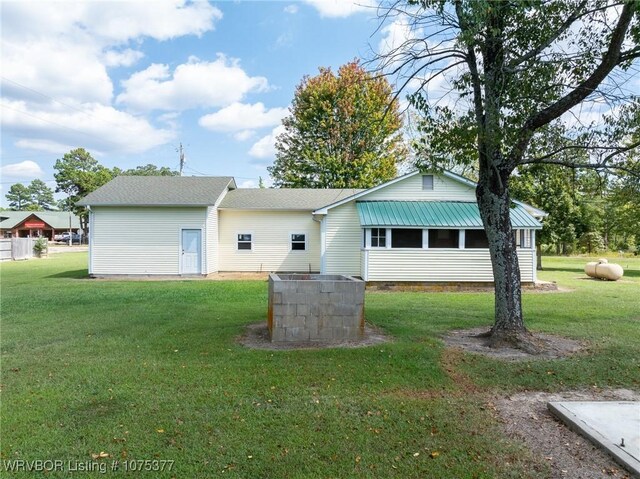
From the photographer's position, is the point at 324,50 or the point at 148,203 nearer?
the point at 324,50

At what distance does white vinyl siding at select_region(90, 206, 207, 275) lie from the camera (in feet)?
57.0

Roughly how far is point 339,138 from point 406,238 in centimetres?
1760

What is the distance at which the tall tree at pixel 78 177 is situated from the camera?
179 feet

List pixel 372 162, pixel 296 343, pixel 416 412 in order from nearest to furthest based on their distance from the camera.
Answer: pixel 416 412 < pixel 296 343 < pixel 372 162

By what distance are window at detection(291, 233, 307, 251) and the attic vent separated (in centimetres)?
615

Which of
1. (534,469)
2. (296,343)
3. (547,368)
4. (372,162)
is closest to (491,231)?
(547,368)

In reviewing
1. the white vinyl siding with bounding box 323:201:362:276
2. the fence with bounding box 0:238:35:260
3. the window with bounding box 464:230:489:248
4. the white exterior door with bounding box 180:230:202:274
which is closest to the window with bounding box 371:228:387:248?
the white vinyl siding with bounding box 323:201:362:276

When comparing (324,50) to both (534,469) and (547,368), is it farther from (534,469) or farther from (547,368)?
(534,469)

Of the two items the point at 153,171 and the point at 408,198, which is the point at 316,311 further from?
the point at 153,171

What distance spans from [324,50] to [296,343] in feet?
18.2

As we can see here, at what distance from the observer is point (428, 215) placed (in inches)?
602

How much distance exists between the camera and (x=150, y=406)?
4.22 meters

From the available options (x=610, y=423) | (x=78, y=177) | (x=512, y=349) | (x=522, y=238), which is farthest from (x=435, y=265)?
(x=78, y=177)

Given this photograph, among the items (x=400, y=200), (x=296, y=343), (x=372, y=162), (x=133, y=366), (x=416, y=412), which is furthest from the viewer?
(x=372, y=162)
